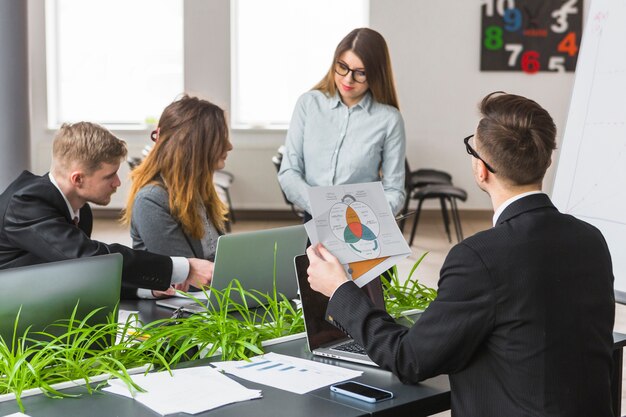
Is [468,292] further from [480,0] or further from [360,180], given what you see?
[480,0]

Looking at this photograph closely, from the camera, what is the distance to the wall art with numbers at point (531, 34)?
895cm

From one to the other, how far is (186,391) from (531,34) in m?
7.92

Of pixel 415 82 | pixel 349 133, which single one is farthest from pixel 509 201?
pixel 415 82

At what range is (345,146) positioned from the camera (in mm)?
3500

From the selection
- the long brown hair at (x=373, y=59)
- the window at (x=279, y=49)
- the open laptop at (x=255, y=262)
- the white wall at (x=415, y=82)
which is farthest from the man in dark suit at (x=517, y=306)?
the window at (x=279, y=49)

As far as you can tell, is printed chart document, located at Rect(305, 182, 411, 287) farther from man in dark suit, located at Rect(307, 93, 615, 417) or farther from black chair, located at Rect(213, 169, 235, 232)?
black chair, located at Rect(213, 169, 235, 232)

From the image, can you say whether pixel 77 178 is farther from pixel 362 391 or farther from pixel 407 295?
pixel 362 391

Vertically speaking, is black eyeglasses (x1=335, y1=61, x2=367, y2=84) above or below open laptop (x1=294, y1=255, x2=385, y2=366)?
above

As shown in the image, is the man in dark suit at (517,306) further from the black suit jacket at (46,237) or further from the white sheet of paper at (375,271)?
the black suit jacket at (46,237)

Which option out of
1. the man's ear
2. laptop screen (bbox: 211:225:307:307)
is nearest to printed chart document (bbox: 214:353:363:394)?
laptop screen (bbox: 211:225:307:307)

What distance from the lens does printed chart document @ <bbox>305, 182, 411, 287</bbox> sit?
1960 millimetres

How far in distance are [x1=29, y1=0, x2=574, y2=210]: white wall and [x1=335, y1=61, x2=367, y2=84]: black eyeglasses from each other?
5.66 m

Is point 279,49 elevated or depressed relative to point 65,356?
elevated

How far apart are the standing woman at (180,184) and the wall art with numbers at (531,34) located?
6.53 meters
